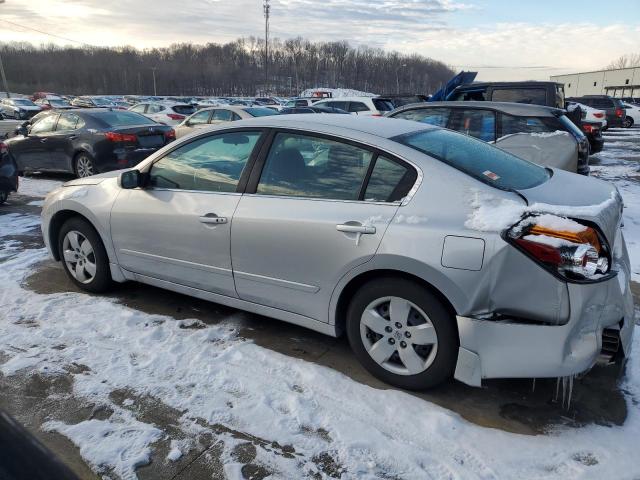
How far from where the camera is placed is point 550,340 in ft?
8.01

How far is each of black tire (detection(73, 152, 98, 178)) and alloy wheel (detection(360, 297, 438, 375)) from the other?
27.1 feet

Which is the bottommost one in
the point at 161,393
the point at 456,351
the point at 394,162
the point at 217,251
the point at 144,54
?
the point at 161,393

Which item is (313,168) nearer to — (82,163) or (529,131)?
(529,131)

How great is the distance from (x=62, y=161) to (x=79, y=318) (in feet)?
23.9

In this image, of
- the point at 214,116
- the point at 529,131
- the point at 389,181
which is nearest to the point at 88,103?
the point at 214,116

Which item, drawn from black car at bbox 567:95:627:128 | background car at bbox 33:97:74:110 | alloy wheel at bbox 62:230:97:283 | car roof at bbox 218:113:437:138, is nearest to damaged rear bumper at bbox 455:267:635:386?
car roof at bbox 218:113:437:138

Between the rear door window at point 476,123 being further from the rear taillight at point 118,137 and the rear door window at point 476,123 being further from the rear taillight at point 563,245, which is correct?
the rear taillight at point 118,137

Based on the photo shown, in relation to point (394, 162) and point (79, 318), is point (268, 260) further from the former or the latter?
point (79, 318)

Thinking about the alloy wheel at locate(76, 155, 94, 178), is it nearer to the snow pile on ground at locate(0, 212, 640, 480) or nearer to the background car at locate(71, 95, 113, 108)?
the snow pile on ground at locate(0, 212, 640, 480)

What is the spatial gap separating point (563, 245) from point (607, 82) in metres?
83.0

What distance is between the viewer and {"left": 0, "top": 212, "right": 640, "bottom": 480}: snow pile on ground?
2338mm

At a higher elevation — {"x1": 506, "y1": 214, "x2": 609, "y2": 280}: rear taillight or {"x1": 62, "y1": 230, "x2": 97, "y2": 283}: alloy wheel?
{"x1": 506, "y1": 214, "x2": 609, "y2": 280}: rear taillight

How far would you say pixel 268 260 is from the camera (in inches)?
127

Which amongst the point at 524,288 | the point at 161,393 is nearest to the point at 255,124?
the point at 161,393
